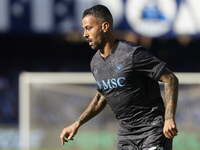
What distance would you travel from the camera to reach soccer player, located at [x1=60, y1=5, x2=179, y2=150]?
101 inches

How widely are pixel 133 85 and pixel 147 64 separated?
0.68 feet

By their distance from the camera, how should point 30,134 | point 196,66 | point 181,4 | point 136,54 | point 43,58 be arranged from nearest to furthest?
point 136,54 < point 30,134 < point 181,4 < point 196,66 < point 43,58

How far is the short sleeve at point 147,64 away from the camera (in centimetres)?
253

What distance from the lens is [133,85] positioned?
2.64 meters

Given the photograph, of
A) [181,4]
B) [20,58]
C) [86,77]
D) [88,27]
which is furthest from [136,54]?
[20,58]

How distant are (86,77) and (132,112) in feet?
14.6

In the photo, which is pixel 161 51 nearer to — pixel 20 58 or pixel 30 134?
pixel 20 58

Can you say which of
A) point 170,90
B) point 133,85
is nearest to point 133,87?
point 133,85

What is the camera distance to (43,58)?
14188mm

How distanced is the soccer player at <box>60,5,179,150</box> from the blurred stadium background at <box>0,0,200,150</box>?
4305 mm

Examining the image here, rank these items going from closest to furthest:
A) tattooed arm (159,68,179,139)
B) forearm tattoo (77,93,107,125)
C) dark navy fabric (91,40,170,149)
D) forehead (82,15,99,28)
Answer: tattooed arm (159,68,179,139), dark navy fabric (91,40,170,149), forehead (82,15,99,28), forearm tattoo (77,93,107,125)

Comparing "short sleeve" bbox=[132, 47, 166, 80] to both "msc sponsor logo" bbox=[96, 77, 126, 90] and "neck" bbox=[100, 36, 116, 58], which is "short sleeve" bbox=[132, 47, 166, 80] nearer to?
"msc sponsor logo" bbox=[96, 77, 126, 90]

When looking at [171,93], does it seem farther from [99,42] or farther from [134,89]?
[99,42]

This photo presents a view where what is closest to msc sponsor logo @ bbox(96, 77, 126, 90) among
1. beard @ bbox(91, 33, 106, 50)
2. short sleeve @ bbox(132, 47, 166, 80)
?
short sleeve @ bbox(132, 47, 166, 80)
